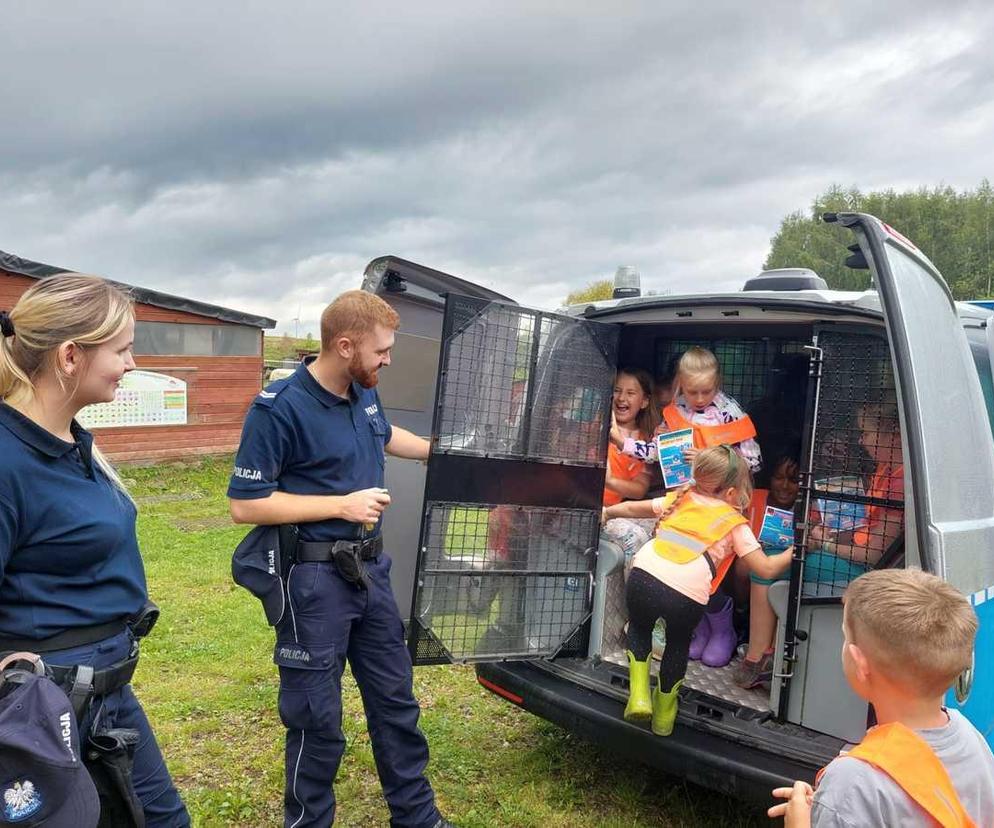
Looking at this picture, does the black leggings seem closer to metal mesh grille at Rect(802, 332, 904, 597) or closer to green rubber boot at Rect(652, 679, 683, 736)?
green rubber boot at Rect(652, 679, 683, 736)

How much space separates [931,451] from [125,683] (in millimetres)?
2509

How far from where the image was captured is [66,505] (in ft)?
6.40

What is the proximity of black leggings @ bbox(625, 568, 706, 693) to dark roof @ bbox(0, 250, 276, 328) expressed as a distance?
9451mm

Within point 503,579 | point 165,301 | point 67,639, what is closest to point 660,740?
point 503,579

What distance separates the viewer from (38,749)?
165 cm

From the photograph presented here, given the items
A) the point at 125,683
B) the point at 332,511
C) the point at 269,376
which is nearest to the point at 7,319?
the point at 125,683

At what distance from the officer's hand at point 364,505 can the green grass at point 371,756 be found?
141 cm

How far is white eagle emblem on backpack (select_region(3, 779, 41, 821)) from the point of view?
1.62 metres

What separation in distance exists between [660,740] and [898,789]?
153 centimetres

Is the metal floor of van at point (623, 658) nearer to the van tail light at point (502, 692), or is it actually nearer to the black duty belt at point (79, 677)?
the van tail light at point (502, 692)

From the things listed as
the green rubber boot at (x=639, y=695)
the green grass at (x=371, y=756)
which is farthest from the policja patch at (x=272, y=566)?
the green rubber boot at (x=639, y=695)

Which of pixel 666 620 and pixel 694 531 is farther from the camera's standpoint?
pixel 694 531

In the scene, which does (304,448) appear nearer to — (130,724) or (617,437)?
(130,724)

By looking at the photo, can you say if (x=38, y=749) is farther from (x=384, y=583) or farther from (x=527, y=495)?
(x=527, y=495)
